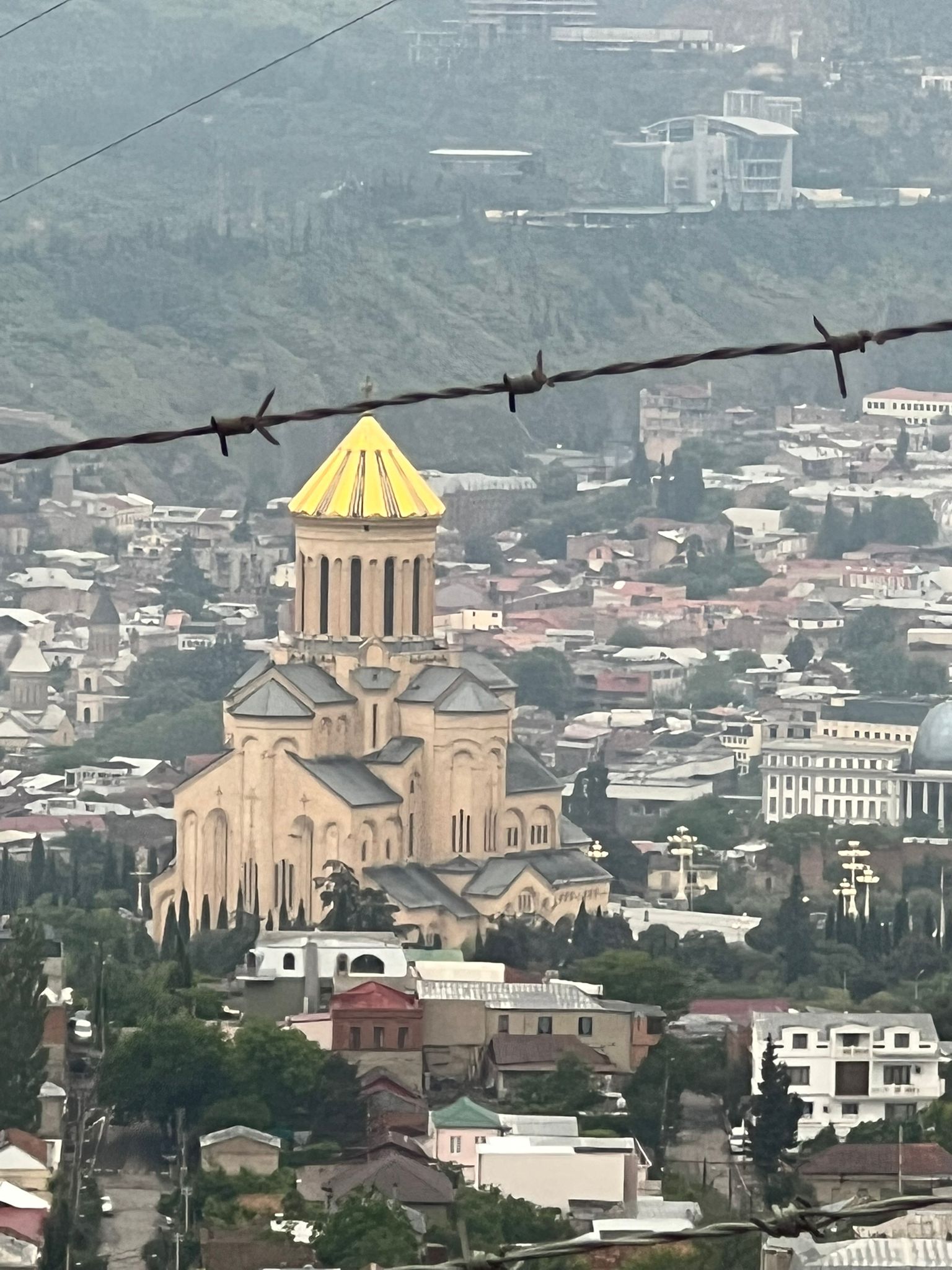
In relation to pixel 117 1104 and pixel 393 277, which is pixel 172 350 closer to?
pixel 393 277

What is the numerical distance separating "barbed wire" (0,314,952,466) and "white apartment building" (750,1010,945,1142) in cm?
1915

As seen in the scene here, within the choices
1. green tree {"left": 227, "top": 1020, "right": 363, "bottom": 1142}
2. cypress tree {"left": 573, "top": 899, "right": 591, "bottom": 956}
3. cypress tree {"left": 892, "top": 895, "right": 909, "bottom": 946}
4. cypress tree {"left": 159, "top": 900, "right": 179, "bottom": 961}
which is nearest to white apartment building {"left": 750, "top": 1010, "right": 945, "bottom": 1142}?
green tree {"left": 227, "top": 1020, "right": 363, "bottom": 1142}

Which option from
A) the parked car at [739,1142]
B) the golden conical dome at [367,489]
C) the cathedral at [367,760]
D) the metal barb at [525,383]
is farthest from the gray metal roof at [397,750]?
the metal barb at [525,383]

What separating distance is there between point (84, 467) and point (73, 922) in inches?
2452

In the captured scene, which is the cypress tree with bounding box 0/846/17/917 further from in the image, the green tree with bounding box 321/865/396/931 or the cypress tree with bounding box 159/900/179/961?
the green tree with bounding box 321/865/396/931

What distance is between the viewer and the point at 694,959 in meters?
36.3

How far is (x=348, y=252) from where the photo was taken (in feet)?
392

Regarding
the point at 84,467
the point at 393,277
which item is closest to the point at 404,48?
the point at 393,277

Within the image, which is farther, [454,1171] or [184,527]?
[184,527]

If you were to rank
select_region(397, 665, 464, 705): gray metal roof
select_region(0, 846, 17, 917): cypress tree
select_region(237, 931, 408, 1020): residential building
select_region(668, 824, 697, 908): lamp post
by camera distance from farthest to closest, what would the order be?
select_region(668, 824, 697, 908): lamp post, select_region(0, 846, 17, 917): cypress tree, select_region(397, 665, 464, 705): gray metal roof, select_region(237, 931, 408, 1020): residential building

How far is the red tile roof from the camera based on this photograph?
2345cm

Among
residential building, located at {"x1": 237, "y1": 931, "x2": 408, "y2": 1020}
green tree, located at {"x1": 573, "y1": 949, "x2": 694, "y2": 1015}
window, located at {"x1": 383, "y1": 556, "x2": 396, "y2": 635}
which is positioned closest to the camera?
residential building, located at {"x1": 237, "y1": 931, "x2": 408, "y2": 1020}

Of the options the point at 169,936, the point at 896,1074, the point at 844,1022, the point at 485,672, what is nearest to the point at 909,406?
the point at 485,672

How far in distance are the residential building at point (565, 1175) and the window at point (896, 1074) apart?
4059 mm
